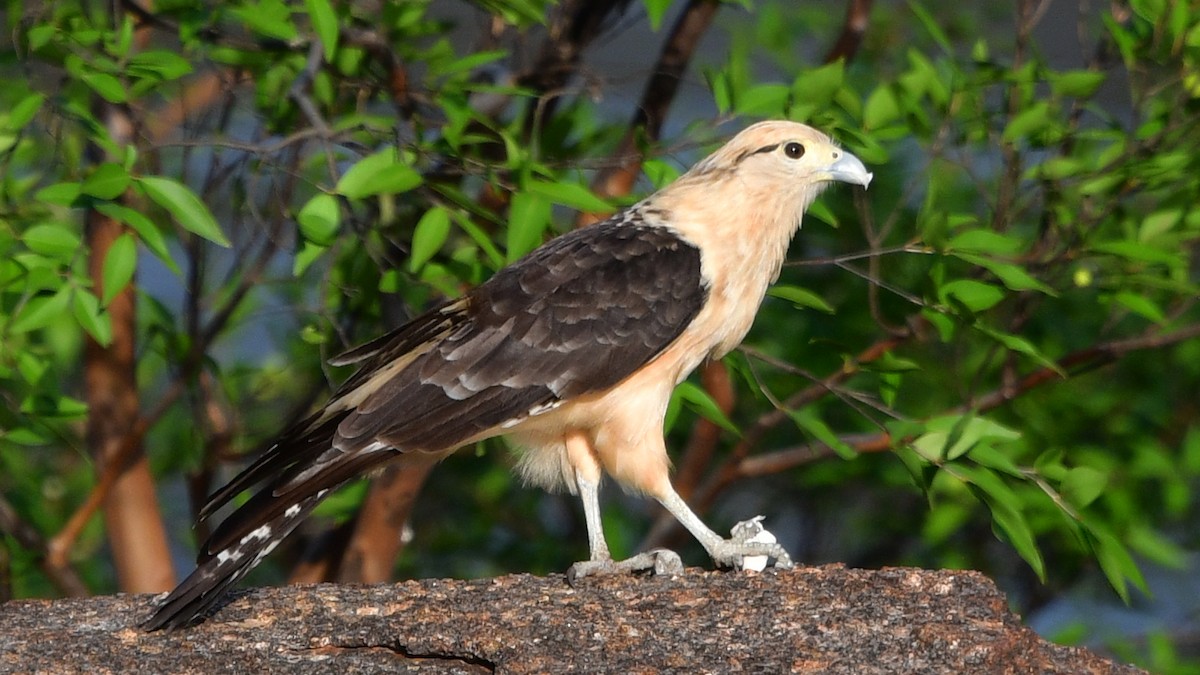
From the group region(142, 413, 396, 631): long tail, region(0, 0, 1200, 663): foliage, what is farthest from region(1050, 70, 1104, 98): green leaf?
region(142, 413, 396, 631): long tail

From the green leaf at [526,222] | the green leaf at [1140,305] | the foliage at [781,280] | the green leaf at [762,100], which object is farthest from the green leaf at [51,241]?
the green leaf at [1140,305]

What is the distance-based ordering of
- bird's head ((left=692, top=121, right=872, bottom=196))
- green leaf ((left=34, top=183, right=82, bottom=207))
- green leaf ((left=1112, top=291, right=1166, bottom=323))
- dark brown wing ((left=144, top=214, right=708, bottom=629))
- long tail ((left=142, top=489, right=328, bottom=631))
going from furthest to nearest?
bird's head ((left=692, top=121, right=872, bottom=196)) < green leaf ((left=1112, top=291, right=1166, bottom=323)) < dark brown wing ((left=144, top=214, right=708, bottom=629)) < green leaf ((left=34, top=183, right=82, bottom=207)) < long tail ((left=142, top=489, right=328, bottom=631))

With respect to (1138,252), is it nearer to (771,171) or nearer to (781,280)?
(771,171)

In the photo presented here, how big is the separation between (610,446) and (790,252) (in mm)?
2397

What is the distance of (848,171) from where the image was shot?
16.1ft

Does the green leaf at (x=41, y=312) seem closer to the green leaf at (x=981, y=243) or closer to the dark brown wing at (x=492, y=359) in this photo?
the dark brown wing at (x=492, y=359)

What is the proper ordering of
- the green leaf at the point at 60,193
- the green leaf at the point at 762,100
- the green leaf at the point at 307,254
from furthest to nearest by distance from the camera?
the green leaf at the point at 762,100 → the green leaf at the point at 307,254 → the green leaf at the point at 60,193

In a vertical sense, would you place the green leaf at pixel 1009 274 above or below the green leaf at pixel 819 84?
below

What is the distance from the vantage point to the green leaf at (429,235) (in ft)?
14.5

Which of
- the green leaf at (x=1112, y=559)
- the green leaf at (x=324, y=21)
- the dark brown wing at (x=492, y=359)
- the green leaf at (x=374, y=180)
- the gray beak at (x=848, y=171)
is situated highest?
the green leaf at (x=324, y=21)

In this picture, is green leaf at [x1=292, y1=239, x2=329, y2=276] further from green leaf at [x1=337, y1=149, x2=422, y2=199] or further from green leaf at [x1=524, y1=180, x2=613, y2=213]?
green leaf at [x1=524, y1=180, x2=613, y2=213]

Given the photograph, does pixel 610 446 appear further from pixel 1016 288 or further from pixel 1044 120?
pixel 1044 120

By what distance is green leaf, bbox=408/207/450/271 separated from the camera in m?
4.43

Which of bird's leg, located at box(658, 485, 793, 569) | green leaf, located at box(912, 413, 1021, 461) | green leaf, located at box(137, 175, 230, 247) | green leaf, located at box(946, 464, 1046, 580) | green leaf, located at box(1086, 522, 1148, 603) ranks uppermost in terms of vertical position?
green leaf, located at box(137, 175, 230, 247)
